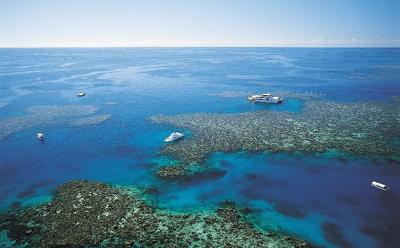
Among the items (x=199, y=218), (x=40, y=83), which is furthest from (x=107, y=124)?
(x=40, y=83)

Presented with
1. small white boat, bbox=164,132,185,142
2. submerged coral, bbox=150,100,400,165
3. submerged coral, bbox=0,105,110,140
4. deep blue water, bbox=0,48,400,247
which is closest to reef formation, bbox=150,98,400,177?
submerged coral, bbox=150,100,400,165

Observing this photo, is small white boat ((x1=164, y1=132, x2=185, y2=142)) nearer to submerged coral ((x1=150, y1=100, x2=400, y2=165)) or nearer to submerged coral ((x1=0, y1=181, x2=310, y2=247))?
submerged coral ((x1=150, y1=100, x2=400, y2=165))

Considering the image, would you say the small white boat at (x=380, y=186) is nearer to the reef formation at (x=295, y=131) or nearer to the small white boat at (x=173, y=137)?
the reef formation at (x=295, y=131)

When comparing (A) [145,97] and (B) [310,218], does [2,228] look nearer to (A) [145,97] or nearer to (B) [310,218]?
(B) [310,218]

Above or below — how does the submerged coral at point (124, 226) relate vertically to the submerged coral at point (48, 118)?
above

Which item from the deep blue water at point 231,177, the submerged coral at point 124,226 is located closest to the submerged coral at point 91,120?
the deep blue water at point 231,177

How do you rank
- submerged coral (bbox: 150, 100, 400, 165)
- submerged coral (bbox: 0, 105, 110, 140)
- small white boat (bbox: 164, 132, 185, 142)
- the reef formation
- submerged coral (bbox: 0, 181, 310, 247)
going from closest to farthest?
submerged coral (bbox: 0, 181, 310, 247) < the reef formation < submerged coral (bbox: 150, 100, 400, 165) < small white boat (bbox: 164, 132, 185, 142) < submerged coral (bbox: 0, 105, 110, 140)

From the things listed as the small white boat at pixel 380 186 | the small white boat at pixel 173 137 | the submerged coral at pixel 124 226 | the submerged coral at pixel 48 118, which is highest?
the small white boat at pixel 173 137

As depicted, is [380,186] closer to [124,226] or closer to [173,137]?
[124,226]

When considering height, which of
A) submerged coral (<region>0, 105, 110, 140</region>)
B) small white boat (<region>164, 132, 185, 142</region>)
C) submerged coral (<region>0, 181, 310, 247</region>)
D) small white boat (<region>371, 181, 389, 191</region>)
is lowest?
submerged coral (<region>0, 105, 110, 140</region>)
